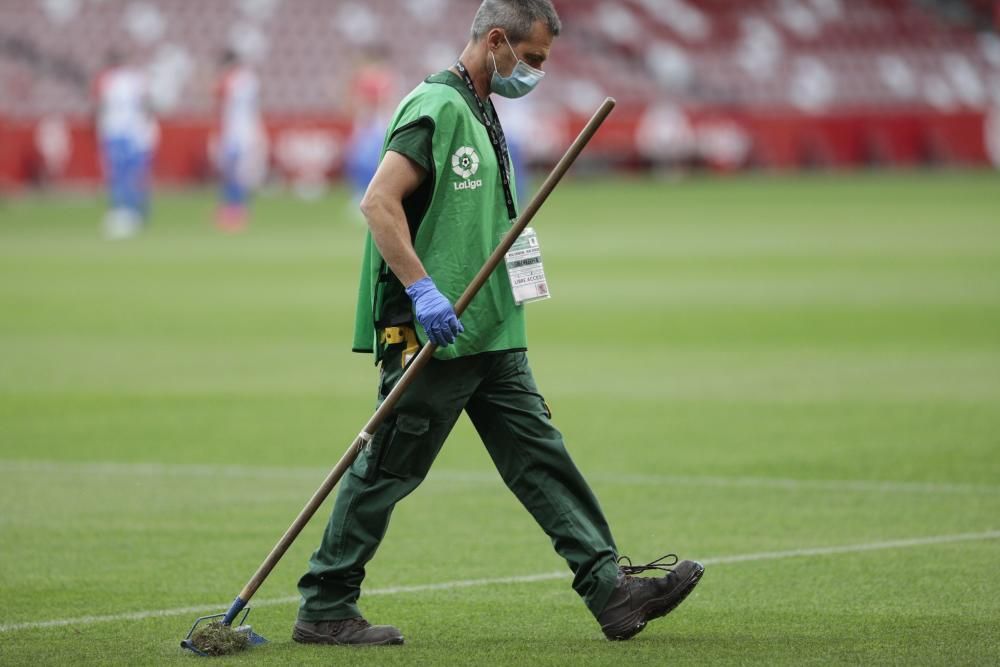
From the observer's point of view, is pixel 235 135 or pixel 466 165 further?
pixel 235 135

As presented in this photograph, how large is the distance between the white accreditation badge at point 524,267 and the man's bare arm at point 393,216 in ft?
1.22

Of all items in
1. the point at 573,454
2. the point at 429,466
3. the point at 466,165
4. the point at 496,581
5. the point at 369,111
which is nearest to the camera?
the point at 466,165

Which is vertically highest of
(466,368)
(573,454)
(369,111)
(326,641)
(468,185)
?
(369,111)

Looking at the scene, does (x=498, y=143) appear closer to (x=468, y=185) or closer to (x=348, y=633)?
(x=468, y=185)

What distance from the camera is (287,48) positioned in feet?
154

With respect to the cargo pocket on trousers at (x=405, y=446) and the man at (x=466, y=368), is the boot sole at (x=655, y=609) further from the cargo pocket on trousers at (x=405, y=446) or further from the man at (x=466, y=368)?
the cargo pocket on trousers at (x=405, y=446)

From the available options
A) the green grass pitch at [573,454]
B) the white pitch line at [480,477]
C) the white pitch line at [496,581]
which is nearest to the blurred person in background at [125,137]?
the green grass pitch at [573,454]

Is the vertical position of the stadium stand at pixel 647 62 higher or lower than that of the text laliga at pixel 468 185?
higher

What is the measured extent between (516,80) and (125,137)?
1003 inches

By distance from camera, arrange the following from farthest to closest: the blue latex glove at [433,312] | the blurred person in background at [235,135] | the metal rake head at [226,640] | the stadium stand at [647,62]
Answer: the stadium stand at [647,62], the blurred person in background at [235,135], the metal rake head at [226,640], the blue latex glove at [433,312]

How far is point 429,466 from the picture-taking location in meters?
6.38

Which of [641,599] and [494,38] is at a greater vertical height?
[494,38]

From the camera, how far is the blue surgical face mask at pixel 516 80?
20.6ft

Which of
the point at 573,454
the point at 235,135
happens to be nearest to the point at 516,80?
the point at 573,454
